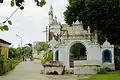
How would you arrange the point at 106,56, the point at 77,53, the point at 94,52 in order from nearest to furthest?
the point at 94,52, the point at 106,56, the point at 77,53

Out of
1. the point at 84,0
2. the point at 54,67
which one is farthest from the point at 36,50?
the point at 54,67

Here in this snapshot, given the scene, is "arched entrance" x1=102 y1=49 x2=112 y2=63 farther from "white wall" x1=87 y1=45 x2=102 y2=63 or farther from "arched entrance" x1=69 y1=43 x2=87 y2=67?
"arched entrance" x1=69 y1=43 x2=87 y2=67

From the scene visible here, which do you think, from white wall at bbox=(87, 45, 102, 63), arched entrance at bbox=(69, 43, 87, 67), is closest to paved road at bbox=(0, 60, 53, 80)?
arched entrance at bbox=(69, 43, 87, 67)

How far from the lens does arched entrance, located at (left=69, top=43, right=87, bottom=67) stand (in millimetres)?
31659

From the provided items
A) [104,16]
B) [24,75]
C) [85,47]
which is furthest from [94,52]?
[24,75]

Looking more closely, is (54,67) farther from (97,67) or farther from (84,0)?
(84,0)

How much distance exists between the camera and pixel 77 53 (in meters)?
34.2

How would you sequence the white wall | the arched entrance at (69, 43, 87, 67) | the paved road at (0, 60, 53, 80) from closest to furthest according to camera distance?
the paved road at (0, 60, 53, 80) < the white wall < the arched entrance at (69, 43, 87, 67)

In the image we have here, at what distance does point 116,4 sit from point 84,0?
4.64 meters

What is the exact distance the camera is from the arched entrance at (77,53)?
31.7m

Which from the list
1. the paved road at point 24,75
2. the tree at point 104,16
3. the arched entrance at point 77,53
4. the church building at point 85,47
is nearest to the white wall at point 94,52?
the church building at point 85,47

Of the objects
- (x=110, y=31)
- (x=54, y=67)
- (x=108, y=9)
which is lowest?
(x=54, y=67)

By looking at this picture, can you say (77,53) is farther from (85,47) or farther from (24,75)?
(24,75)

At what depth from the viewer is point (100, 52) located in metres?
30.3
